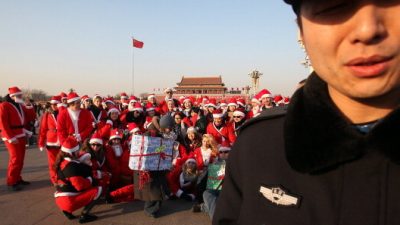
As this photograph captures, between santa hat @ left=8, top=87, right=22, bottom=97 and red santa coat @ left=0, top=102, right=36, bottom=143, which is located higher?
santa hat @ left=8, top=87, right=22, bottom=97

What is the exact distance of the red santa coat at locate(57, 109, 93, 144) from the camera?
607cm

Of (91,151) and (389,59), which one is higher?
(389,59)

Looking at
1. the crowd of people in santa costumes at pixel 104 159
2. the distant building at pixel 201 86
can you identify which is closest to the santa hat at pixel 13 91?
the crowd of people in santa costumes at pixel 104 159

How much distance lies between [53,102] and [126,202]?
4.86 metres

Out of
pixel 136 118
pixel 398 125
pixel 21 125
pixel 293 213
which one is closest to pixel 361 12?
pixel 398 125

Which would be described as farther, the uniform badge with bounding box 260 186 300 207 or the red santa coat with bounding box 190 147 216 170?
the red santa coat with bounding box 190 147 216 170

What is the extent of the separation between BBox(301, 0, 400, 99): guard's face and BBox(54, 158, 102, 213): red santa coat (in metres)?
4.65

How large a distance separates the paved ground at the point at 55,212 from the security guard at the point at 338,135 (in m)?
4.03

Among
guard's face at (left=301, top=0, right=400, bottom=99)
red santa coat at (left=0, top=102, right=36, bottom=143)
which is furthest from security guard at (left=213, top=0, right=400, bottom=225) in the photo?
red santa coat at (left=0, top=102, right=36, bottom=143)

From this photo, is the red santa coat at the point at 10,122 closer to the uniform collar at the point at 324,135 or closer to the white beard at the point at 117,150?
the white beard at the point at 117,150

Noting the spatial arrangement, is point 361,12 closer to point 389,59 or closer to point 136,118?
point 389,59

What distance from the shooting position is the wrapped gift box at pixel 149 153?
180 inches

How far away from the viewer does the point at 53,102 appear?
28.5 feet

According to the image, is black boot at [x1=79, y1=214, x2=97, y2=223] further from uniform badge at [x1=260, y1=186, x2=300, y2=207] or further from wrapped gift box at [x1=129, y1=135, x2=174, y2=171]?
uniform badge at [x1=260, y1=186, x2=300, y2=207]
